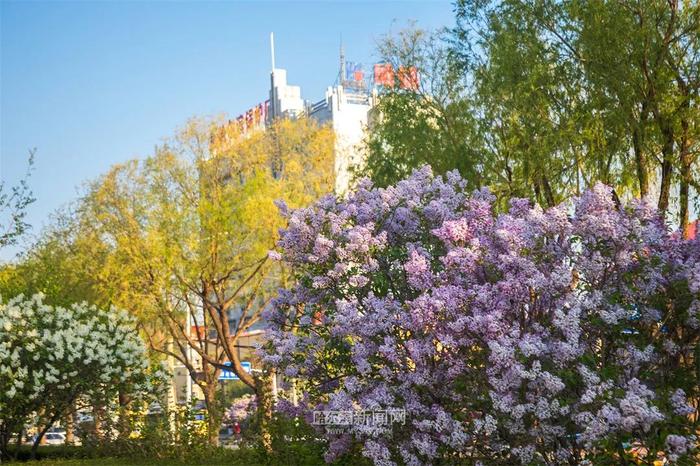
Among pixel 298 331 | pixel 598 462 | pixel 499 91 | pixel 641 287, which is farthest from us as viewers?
pixel 499 91

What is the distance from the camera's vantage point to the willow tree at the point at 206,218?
1019 inches

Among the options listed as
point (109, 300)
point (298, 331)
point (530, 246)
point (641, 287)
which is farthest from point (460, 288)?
point (109, 300)

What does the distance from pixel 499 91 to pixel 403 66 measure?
515 cm

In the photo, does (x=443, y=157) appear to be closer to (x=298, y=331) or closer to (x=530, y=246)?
(x=298, y=331)

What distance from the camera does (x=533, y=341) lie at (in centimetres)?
967

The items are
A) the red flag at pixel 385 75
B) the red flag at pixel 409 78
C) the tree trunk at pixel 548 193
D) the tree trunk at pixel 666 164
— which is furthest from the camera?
the red flag at pixel 385 75

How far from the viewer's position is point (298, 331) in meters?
13.2

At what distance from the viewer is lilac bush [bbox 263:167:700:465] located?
31.2ft

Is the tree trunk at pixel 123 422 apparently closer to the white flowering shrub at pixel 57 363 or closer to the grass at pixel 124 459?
the white flowering shrub at pixel 57 363

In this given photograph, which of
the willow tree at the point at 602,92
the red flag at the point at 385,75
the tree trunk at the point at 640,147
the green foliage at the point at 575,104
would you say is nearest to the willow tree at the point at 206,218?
the red flag at the point at 385,75

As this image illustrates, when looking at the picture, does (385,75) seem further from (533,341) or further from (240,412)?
(533,341)

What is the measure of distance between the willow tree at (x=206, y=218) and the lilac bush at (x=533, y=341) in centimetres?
1364

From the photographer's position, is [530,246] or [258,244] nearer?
[530,246]

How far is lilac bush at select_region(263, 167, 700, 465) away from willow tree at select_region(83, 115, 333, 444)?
13639 mm
